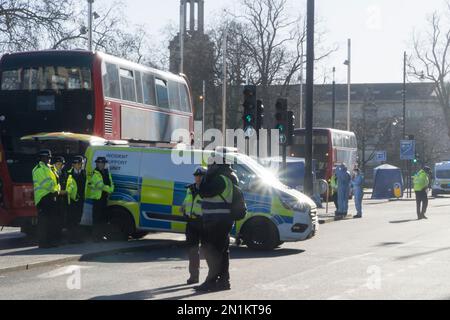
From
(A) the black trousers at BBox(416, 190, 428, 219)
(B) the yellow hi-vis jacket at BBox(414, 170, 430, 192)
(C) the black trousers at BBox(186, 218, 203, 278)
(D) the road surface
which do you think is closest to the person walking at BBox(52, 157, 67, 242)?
(D) the road surface

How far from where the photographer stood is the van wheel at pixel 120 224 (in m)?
18.3

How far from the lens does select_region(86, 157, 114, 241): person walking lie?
700 inches

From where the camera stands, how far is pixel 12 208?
1948 centimetres

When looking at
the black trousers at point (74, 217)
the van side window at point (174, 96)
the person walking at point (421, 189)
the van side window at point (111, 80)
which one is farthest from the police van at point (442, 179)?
the black trousers at point (74, 217)

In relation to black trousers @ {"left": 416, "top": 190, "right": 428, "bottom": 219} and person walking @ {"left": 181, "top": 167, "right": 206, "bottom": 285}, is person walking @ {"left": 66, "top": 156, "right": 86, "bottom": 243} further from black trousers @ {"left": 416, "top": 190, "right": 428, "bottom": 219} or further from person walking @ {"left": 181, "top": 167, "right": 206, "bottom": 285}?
black trousers @ {"left": 416, "top": 190, "right": 428, "bottom": 219}

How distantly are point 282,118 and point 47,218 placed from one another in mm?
10250

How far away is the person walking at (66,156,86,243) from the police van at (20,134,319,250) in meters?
0.17

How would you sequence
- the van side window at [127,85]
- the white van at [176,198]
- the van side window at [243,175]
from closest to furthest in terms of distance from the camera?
1. the white van at [176,198]
2. the van side window at [243,175]
3. the van side window at [127,85]

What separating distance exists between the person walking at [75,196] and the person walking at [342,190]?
13134 mm

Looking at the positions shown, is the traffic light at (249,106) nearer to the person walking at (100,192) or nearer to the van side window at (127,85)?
the van side window at (127,85)

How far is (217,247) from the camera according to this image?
38.1ft

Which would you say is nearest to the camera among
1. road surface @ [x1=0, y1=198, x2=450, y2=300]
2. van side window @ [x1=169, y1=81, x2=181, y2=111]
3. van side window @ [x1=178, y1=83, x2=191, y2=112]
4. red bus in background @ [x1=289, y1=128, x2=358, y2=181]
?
road surface @ [x1=0, y1=198, x2=450, y2=300]

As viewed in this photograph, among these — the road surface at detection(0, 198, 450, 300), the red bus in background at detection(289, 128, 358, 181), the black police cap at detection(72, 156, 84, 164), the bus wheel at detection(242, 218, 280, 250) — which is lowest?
the road surface at detection(0, 198, 450, 300)
